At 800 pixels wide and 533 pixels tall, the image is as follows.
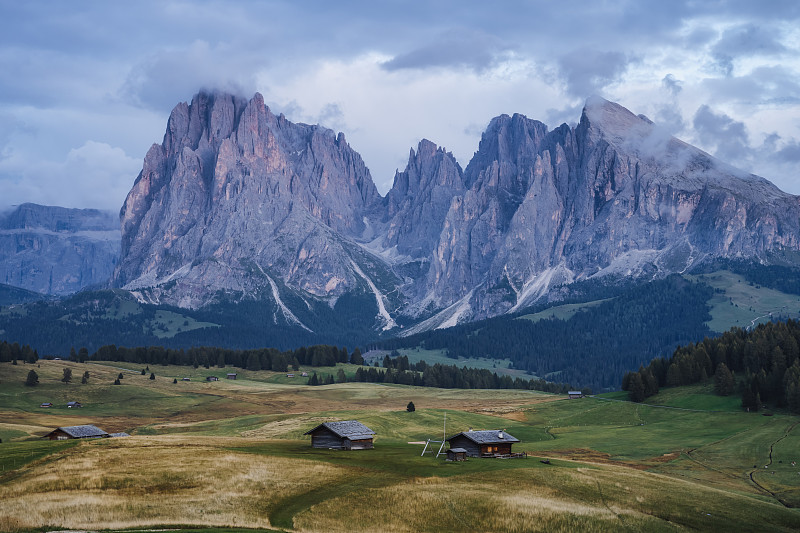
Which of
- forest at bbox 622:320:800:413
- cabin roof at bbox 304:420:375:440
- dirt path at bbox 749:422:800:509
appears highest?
forest at bbox 622:320:800:413

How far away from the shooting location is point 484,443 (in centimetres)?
9212

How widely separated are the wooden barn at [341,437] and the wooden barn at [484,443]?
1078 centimetres

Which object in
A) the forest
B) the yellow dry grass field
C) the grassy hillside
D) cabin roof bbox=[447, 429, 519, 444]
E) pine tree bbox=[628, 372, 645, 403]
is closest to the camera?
the yellow dry grass field

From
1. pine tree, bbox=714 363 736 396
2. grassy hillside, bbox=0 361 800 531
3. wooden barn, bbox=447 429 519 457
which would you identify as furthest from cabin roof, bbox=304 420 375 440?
pine tree, bbox=714 363 736 396

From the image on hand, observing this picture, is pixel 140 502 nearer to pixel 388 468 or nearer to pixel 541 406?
pixel 388 468

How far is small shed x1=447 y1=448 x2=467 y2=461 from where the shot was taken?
8719 centimetres

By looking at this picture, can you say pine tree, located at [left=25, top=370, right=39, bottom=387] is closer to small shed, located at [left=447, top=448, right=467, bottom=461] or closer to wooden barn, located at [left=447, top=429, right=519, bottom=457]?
wooden barn, located at [left=447, top=429, right=519, bottom=457]

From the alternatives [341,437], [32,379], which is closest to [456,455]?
[341,437]

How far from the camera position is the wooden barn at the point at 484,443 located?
92.8m

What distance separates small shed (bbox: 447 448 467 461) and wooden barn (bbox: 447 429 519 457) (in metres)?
4.61

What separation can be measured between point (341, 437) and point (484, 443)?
1682 cm

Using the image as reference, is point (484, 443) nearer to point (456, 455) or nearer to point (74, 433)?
point (456, 455)

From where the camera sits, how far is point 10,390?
187125 millimetres

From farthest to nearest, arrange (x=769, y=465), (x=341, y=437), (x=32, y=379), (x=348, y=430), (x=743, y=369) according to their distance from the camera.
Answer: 1. (x=32, y=379)
2. (x=743, y=369)
3. (x=769, y=465)
4. (x=348, y=430)
5. (x=341, y=437)
